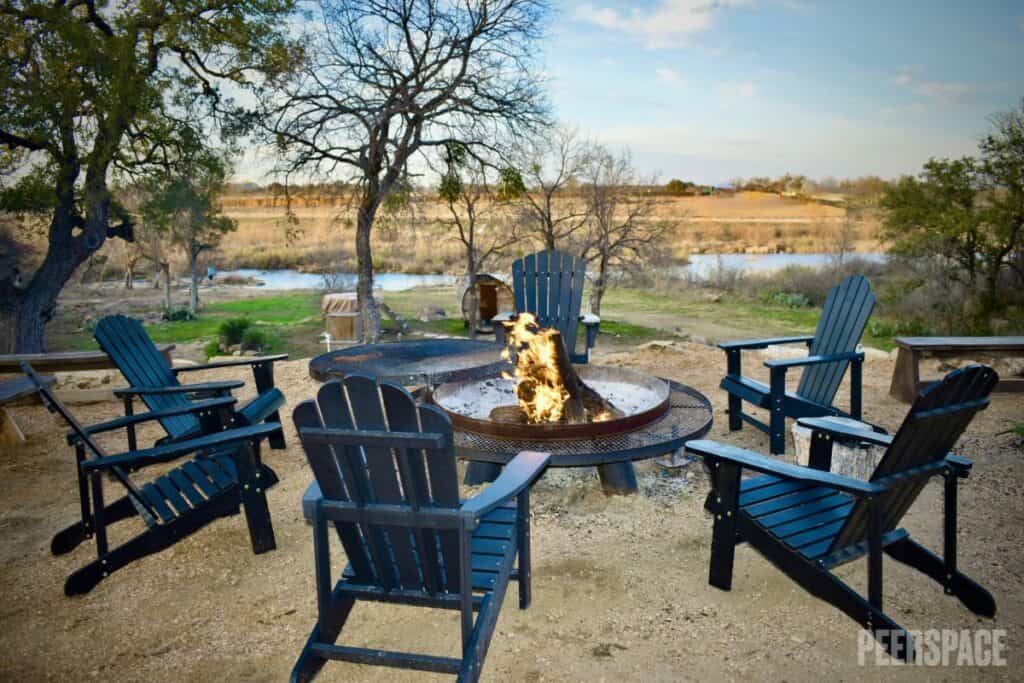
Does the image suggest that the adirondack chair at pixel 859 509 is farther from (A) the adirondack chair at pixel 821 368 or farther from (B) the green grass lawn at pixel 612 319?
(B) the green grass lawn at pixel 612 319

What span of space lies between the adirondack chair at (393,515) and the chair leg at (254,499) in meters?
0.86

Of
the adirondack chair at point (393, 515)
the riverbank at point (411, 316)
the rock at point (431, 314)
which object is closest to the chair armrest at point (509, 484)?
the adirondack chair at point (393, 515)

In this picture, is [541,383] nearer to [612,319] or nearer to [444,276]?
[612,319]

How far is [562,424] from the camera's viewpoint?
8.63 feet

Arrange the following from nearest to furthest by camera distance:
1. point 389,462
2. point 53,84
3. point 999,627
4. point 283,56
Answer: point 389,462
point 999,627
point 53,84
point 283,56

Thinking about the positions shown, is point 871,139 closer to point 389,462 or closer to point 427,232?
point 427,232

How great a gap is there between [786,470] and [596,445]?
2.66 ft

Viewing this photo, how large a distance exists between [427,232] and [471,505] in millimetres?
10582

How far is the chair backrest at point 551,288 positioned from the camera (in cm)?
477

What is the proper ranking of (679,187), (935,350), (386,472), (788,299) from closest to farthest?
(386,472), (935,350), (679,187), (788,299)

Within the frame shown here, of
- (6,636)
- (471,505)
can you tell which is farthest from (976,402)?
(6,636)

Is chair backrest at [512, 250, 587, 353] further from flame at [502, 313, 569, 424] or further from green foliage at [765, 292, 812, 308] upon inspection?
green foliage at [765, 292, 812, 308]

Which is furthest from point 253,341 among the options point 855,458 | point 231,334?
point 855,458

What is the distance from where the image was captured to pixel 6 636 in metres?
2.14
